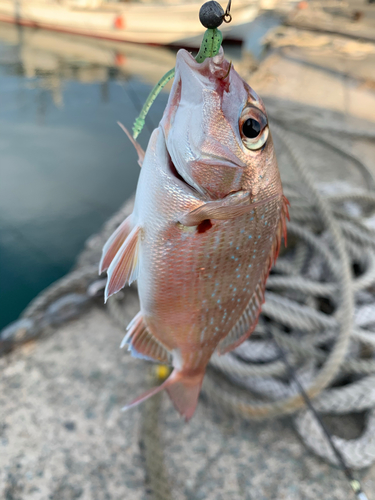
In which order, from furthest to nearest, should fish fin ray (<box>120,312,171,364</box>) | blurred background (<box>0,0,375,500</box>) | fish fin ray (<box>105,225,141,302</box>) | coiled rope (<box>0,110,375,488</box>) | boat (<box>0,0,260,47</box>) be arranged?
boat (<box>0,0,260,47</box>), coiled rope (<box>0,110,375,488</box>), blurred background (<box>0,0,375,500</box>), fish fin ray (<box>120,312,171,364</box>), fish fin ray (<box>105,225,141,302</box>)

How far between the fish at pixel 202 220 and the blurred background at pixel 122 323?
0.66 meters

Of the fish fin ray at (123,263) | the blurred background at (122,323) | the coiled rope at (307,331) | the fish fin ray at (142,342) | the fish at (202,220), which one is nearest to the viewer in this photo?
the fish at (202,220)

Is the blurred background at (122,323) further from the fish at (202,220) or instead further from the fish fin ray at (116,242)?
the fish fin ray at (116,242)

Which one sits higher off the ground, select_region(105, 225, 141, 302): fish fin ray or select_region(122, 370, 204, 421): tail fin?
select_region(105, 225, 141, 302): fish fin ray

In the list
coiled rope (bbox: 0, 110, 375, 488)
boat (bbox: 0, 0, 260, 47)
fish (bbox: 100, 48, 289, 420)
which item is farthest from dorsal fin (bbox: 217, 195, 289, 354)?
boat (bbox: 0, 0, 260, 47)

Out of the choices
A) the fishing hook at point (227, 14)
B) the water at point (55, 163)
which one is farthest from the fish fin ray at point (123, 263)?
the water at point (55, 163)

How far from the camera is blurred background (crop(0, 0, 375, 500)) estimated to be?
4.66 ft

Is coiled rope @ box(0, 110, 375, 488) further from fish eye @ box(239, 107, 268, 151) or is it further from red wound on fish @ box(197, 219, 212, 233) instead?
fish eye @ box(239, 107, 268, 151)

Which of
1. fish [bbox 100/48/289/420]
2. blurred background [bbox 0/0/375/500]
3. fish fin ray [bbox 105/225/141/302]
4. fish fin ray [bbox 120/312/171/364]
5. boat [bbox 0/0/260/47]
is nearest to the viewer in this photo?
fish [bbox 100/48/289/420]

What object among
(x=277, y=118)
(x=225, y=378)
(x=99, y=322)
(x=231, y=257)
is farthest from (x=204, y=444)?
(x=277, y=118)

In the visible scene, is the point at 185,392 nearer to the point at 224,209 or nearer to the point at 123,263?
the point at 123,263

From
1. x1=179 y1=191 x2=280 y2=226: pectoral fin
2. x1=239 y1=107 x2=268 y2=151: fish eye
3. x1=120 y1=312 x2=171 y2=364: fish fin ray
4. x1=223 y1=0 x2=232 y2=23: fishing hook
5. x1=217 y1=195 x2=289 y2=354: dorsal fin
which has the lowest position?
x1=120 y1=312 x2=171 y2=364: fish fin ray

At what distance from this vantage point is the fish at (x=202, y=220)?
30.7 inches

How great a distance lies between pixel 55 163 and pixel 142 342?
3787 mm
